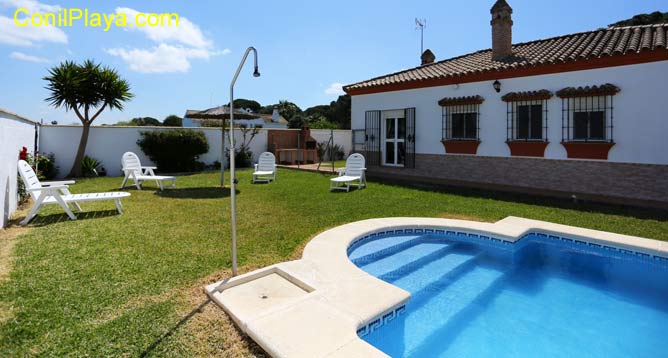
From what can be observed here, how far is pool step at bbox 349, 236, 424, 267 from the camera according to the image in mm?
5352

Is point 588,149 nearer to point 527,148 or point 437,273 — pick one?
point 527,148

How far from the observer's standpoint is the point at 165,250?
496 cm

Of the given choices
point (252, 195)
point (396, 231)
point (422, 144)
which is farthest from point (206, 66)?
point (396, 231)

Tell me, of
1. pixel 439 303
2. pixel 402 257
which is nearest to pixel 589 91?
pixel 402 257

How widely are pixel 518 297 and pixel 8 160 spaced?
29.3 feet

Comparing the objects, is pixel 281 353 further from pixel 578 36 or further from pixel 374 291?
pixel 578 36

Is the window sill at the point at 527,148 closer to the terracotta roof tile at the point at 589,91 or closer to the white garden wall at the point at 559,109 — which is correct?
the white garden wall at the point at 559,109

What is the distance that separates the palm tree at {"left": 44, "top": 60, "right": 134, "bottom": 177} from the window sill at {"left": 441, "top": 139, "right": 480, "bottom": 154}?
12494mm

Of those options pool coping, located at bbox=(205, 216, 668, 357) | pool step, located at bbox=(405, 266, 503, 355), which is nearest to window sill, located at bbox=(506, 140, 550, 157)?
pool coping, located at bbox=(205, 216, 668, 357)

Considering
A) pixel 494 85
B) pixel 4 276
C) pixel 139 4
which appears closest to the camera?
pixel 4 276

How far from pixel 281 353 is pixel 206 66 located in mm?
12268

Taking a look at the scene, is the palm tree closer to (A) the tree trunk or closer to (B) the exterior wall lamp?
(A) the tree trunk

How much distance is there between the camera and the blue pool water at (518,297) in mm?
3459

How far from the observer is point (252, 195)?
9.75 m
